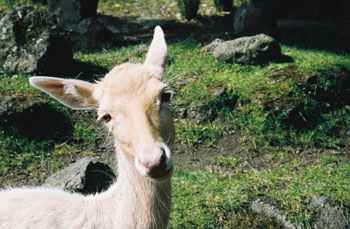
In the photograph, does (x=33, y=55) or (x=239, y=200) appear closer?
(x=239, y=200)

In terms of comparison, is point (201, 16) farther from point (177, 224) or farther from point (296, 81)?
point (177, 224)

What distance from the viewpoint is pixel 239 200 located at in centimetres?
445

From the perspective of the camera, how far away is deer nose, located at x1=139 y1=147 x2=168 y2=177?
2.45m

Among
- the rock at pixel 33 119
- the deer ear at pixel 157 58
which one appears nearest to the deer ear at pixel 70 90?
the deer ear at pixel 157 58

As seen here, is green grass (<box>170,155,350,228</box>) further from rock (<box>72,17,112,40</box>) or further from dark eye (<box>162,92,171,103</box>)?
rock (<box>72,17,112,40</box>)

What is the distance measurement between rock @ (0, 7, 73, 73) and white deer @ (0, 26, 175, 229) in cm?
384

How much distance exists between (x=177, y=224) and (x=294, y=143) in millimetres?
2221

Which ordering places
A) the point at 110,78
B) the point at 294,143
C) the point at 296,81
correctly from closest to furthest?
1. the point at 110,78
2. the point at 294,143
3. the point at 296,81

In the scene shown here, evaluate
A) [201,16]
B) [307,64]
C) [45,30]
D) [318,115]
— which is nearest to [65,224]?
[318,115]

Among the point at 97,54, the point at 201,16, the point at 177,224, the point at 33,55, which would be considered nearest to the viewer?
the point at 177,224

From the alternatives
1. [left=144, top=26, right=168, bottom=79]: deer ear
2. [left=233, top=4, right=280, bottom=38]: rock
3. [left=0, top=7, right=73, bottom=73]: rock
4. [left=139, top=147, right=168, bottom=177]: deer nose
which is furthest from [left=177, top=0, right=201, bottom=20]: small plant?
[left=139, top=147, right=168, bottom=177]: deer nose

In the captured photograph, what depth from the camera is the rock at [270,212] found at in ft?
13.8

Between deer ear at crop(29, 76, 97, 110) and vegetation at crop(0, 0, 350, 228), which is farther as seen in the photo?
→ vegetation at crop(0, 0, 350, 228)

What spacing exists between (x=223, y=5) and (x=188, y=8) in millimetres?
1085
